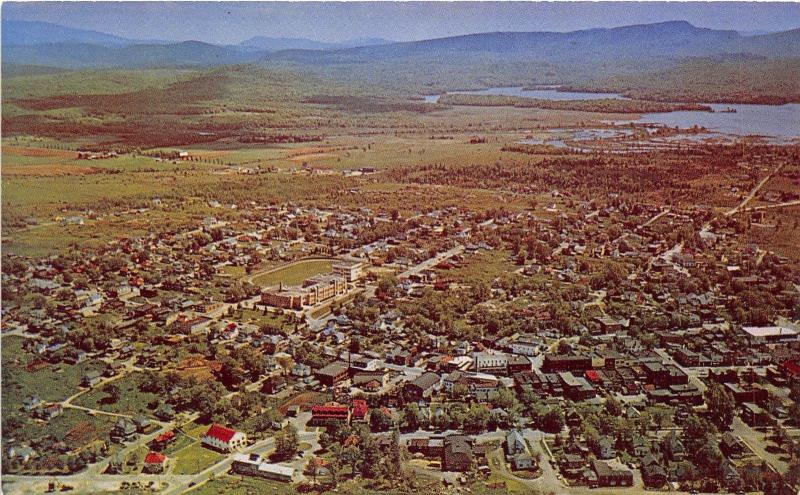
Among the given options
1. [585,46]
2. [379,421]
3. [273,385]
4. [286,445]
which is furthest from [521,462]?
[585,46]

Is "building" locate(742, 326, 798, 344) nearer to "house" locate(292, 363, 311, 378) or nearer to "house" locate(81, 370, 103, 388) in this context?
"house" locate(292, 363, 311, 378)

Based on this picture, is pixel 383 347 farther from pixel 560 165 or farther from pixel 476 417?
pixel 560 165

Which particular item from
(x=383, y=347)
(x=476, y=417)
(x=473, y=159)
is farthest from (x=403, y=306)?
(x=473, y=159)

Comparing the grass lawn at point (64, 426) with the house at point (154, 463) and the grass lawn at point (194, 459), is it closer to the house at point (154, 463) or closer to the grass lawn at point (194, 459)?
the house at point (154, 463)

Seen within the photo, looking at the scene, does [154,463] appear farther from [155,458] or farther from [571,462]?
[571,462]

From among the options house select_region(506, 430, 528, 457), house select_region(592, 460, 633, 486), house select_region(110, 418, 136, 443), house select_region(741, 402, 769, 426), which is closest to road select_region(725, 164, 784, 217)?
house select_region(741, 402, 769, 426)

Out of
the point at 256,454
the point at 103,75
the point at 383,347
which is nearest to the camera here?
the point at 256,454
